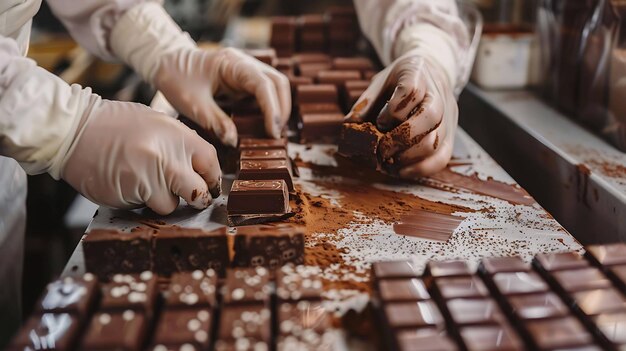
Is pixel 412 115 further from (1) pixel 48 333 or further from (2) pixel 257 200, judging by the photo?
(1) pixel 48 333

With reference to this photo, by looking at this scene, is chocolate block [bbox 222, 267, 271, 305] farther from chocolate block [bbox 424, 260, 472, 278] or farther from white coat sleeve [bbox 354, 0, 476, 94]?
white coat sleeve [bbox 354, 0, 476, 94]

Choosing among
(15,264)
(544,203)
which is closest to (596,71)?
(544,203)

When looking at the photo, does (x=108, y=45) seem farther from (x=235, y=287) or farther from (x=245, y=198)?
(x=235, y=287)

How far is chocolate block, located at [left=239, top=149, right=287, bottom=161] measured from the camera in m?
2.16

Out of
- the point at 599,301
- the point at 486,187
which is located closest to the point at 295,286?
the point at 599,301

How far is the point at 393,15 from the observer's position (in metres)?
2.76

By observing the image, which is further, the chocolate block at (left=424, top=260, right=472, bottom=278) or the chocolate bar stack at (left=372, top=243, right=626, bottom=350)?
the chocolate block at (left=424, top=260, right=472, bottom=278)

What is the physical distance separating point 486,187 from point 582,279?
0.74 metres

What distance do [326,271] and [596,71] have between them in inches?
62.8

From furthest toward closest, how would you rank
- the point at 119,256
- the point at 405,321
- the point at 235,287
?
1. the point at 119,256
2. the point at 235,287
3. the point at 405,321

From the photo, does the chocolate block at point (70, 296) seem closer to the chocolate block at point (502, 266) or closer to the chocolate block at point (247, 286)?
the chocolate block at point (247, 286)

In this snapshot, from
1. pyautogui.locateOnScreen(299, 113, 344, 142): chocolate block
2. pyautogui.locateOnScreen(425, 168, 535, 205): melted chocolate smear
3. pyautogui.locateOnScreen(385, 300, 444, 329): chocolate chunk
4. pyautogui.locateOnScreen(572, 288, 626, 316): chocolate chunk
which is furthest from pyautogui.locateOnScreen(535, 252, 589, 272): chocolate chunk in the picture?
pyautogui.locateOnScreen(299, 113, 344, 142): chocolate block

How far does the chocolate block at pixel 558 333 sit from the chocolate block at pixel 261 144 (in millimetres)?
1206

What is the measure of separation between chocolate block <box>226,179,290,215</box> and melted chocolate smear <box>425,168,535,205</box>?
64 centimetres
